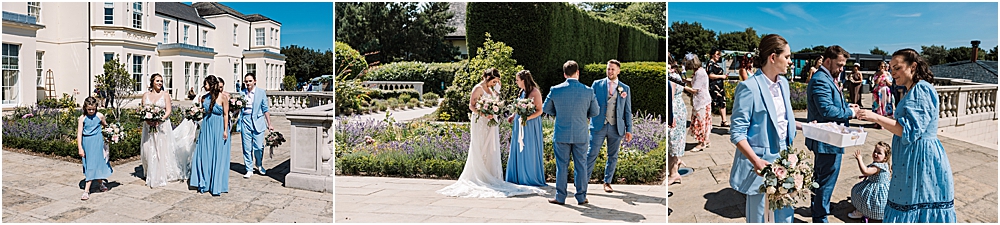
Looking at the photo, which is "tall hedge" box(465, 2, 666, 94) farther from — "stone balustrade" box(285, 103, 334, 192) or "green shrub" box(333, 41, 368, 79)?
"stone balustrade" box(285, 103, 334, 192)

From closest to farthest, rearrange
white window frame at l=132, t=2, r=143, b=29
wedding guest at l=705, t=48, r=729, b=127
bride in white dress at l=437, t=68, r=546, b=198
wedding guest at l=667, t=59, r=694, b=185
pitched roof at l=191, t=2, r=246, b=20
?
1. wedding guest at l=667, t=59, r=694, b=185
2. bride in white dress at l=437, t=68, r=546, b=198
3. wedding guest at l=705, t=48, r=729, b=127
4. white window frame at l=132, t=2, r=143, b=29
5. pitched roof at l=191, t=2, r=246, b=20

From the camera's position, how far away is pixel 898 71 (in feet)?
9.66

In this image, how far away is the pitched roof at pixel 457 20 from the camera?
20.4 meters

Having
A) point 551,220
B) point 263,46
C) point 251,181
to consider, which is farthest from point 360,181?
point 263,46

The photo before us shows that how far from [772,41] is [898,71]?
76 cm

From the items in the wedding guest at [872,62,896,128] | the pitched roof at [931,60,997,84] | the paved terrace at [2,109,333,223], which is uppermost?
the pitched roof at [931,60,997,84]

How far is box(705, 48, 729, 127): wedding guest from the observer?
646 cm

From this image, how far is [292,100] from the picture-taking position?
12930 millimetres

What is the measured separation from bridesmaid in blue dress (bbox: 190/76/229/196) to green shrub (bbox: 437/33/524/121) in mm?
5369

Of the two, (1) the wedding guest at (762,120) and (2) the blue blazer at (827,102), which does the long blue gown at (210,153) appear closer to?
(1) the wedding guest at (762,120)

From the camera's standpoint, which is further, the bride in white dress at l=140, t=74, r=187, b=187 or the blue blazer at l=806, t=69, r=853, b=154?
the bride in white dress at l=140, t=74, r=187, b=187

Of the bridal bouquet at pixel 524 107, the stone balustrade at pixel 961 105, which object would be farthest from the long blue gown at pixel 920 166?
the stone balustrade at pixel 961 105

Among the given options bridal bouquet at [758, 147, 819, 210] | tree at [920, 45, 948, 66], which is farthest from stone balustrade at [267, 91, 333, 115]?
bridal bouquet at [758, 147, 819, 210]

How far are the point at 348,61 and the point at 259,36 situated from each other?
1859 mm
